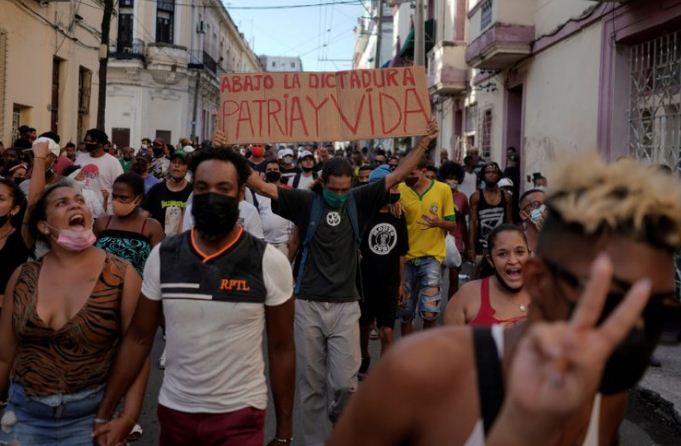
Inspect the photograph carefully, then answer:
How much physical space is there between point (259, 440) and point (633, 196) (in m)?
2.09

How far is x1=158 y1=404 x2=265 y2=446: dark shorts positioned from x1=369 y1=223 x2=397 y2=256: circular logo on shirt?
3285 mm

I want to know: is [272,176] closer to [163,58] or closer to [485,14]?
[485,14]

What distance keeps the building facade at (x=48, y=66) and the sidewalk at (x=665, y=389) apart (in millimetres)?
13420

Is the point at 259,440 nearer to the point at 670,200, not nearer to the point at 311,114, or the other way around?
the point at 670,200

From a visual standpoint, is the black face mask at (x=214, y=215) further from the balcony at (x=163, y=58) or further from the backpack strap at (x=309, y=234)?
the balcony at (x=163, y=58)

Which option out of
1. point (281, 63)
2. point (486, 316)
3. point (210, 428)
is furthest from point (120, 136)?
point (281, 63)

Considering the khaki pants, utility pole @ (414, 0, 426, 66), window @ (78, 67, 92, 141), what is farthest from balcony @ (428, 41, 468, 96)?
the khaki pants

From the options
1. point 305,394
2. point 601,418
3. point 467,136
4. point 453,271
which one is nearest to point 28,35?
point 467,136

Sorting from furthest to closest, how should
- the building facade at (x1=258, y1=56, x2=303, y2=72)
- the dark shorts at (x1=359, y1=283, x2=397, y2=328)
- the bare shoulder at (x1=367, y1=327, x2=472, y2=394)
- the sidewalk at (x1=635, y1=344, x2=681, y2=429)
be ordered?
the building facade at (x1=258, y1=56, x2=303, y2=72)
the dark shorts at (x1=359, y1=283, x2=397, y2=328)
the sidewalk at (x1=635, y1=344, x2=681, y2=429)
the bare shoulder at (x1=367, y1=327, x2=472, y2=394)

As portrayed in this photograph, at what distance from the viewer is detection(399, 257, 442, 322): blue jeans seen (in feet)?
22.2

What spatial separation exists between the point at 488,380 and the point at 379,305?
4656 mm

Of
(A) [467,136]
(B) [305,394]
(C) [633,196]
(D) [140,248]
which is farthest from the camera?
(A) [467,136]

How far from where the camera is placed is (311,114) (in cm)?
639

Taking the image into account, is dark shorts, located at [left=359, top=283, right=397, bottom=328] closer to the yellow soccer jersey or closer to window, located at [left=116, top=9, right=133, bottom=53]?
the yellow soccer jersey
